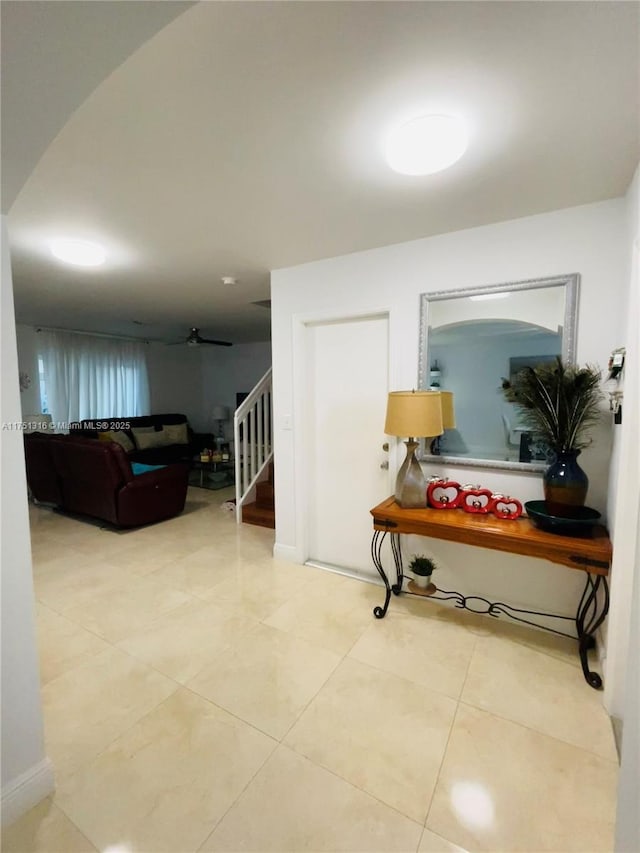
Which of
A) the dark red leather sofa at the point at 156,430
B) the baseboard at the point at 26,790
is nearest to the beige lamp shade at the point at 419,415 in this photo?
the baseboard at the point at 26,790

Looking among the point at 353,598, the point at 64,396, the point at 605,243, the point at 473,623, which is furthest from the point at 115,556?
the point at 605,243

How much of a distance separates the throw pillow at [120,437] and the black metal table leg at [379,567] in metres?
4.37

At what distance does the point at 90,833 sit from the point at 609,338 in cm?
288

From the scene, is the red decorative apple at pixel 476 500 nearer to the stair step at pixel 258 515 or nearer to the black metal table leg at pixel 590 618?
the black metal table leg at pixel 590 618

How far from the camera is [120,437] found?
18.2 feet

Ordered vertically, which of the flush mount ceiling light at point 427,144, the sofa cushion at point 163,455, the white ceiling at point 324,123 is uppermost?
Result: the white ceiling at point 324,123

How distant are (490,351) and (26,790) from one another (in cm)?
273

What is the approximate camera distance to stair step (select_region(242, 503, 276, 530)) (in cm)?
385

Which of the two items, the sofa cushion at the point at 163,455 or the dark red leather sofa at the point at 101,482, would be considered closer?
the dark red leather sofa at the point at 101,482

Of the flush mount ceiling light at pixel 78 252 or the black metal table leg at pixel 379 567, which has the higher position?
the flush mount ceiling light at pixel 78 252

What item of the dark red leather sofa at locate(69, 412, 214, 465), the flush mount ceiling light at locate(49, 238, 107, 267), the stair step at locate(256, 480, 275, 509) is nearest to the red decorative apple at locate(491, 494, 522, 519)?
the stair step at locate(256, 480, 275, 509)

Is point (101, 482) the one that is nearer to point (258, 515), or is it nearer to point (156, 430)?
point (258, 515)

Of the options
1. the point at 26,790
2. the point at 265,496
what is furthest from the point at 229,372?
the point at 26,790

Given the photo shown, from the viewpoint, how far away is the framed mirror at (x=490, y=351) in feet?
6.47
